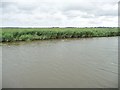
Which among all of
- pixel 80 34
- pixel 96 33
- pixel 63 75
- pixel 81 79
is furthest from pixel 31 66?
pixel 96 33

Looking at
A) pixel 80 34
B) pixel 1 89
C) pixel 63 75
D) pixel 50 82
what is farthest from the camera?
pixel 80 34

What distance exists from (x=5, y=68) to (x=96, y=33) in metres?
31.0

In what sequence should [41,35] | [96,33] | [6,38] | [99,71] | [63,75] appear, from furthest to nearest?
[96,33] < [41,35] < [6,38] < [99,71] < [63,75]

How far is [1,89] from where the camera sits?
6.74 m

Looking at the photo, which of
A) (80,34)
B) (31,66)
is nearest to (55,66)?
(31,66)

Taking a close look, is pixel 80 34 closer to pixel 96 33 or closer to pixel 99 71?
pixel 96 33

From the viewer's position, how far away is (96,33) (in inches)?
1542

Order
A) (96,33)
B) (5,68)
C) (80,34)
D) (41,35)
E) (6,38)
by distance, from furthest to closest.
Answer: (96,33), (80,34), (41,35), (6,38), (5,68)

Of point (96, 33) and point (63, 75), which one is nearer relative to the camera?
point (63, 75)

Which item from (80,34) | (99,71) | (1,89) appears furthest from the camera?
(80,34)

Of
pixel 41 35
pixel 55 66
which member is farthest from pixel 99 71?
pixel 41 35

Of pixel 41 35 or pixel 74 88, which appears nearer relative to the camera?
pixel 74 88

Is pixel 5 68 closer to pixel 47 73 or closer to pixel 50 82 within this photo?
pixel 47 73

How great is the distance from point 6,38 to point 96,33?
20019 millimetres
